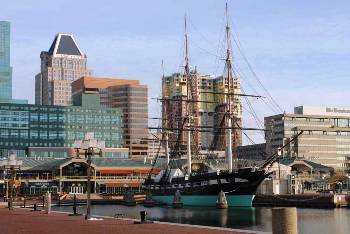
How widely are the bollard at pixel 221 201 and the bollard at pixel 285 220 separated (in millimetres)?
71801

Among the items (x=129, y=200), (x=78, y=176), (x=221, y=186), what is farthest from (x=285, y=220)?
(x=78, y=176)

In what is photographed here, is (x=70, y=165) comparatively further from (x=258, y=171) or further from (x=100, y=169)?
(x=258, y=171)

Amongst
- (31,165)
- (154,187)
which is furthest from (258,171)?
(31,165)

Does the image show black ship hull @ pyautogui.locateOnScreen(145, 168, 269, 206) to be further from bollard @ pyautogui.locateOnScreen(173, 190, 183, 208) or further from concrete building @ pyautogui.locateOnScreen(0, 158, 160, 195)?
Result: concrete building @ pyautogui.locateOnScreen(0, 158, 160, 195)

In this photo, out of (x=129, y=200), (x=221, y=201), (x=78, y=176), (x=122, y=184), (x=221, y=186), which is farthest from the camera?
(x=122, y=184)

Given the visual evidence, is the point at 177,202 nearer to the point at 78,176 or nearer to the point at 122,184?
the point at 78,176

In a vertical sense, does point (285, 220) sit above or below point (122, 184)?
above

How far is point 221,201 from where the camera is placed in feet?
305

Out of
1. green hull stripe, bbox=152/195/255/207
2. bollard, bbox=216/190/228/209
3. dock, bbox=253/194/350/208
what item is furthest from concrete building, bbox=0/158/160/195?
bollard, bbox=216/190/228/209

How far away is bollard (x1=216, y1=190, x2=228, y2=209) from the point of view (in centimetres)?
9232

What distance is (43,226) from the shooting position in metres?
37.3

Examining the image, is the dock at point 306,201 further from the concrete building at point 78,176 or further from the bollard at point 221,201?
the concrete building at point 78,176

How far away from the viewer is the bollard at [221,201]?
303 feet

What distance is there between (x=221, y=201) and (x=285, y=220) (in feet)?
238
